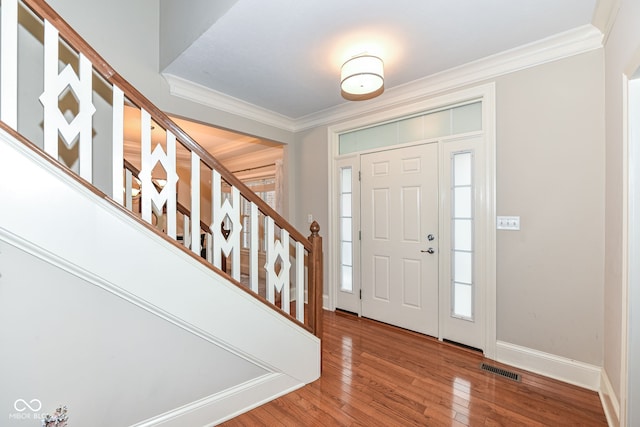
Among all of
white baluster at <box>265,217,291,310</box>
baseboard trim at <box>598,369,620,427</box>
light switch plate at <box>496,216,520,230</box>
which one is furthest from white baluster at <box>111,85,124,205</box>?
baseboard trim at <box>598,369,620,427</box>

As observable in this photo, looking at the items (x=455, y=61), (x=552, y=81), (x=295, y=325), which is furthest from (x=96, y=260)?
(x=552, y=81)

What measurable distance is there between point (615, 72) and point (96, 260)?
3082 mm

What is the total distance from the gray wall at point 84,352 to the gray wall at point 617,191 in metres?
2.35

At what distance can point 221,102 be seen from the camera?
3055 mm

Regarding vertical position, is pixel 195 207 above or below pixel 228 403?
above

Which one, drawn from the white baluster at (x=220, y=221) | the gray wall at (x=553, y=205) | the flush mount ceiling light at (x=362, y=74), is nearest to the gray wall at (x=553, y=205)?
the gray wall at (x=553, y=205)

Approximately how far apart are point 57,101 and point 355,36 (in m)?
1.87

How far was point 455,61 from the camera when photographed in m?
2.40

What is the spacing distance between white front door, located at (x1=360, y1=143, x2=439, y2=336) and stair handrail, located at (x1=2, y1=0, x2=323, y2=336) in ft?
4.07

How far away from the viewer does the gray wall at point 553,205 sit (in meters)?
1.98

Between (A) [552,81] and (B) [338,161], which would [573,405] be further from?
(B) [338,161]

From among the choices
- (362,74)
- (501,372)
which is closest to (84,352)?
(362,74)

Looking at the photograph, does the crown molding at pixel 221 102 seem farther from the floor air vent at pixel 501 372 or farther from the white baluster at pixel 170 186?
the floor air vent at pixel 501 372

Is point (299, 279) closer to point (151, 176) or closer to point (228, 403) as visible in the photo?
point (228, 403)
